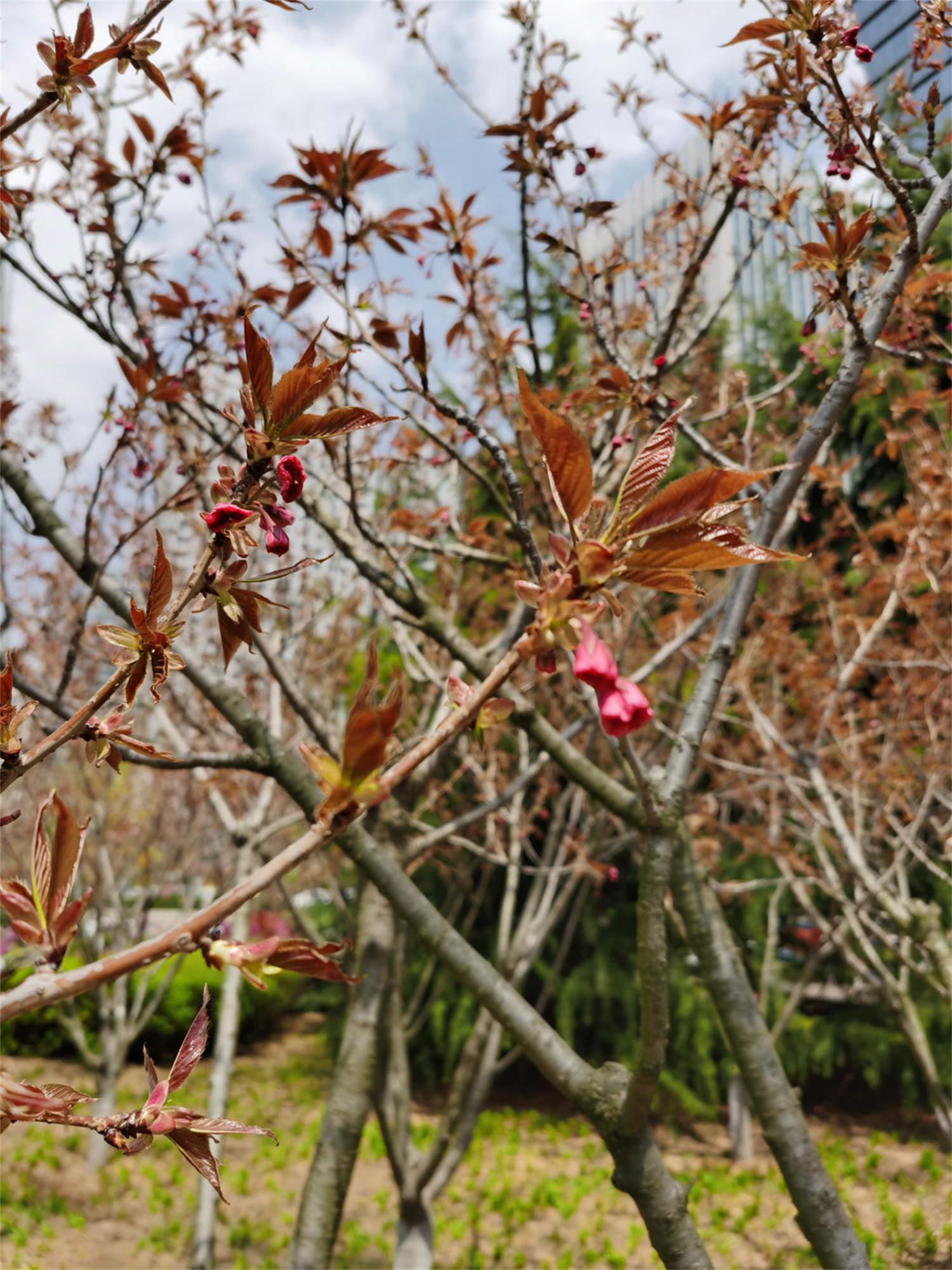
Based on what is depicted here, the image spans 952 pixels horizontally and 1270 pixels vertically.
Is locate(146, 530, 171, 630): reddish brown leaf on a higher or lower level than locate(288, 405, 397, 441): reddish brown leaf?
lower

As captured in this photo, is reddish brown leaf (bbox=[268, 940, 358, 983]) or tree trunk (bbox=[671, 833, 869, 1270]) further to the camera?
tree trunk (bbox=[671, 833, 869, 1270])

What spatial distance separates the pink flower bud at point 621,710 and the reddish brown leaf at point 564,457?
12 cm

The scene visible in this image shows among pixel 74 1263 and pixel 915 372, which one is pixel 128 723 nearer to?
pixel 74 1263

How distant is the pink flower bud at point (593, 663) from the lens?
0.49 meters

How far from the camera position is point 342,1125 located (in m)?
2.66

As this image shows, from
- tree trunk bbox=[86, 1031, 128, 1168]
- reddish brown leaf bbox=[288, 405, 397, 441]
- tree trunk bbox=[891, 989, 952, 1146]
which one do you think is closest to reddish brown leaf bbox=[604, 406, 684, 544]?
reddish brown leaf bbox=[288, 405, 397, 441]

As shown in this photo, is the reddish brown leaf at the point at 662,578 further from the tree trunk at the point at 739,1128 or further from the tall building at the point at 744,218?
the tree trunk at the point at 739,1128

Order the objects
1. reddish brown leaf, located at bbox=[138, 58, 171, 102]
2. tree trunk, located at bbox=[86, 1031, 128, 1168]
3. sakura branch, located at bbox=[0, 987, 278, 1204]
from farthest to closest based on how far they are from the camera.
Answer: tree trunk, located at bbox=[86, 1031, 128, 1168], reddish brown leaf, located at bbox=[138, 58, 171, 102], sakura branch, located at bbox=[0, 987, 278, 1204]

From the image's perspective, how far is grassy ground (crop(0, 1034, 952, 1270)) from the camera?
4.94 meters

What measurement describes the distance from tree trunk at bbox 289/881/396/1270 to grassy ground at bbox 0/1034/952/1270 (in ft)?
7.74

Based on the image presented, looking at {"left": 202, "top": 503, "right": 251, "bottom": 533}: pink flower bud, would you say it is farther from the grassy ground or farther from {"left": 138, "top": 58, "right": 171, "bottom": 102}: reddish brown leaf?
the grassy ground

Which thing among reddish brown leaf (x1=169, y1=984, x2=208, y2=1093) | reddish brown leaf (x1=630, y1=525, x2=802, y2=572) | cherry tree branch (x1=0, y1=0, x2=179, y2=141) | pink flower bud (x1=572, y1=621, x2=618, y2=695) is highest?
cherry tree branch (x1=0, y1=0, x2=179, y2=141)

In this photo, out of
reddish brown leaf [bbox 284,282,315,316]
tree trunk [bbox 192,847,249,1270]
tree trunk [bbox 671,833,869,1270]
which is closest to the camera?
tree trunk [bbox 671,833,869,1270]

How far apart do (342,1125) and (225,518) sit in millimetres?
2494
